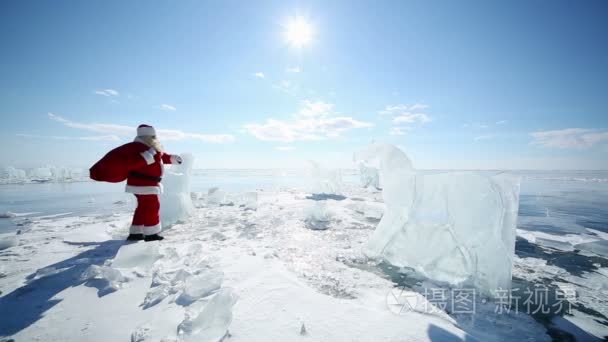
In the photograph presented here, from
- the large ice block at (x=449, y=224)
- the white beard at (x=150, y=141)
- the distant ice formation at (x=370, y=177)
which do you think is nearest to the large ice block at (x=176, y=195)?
the white beard at (x=150, y=141)

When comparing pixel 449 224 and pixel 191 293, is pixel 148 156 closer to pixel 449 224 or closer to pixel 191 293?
pixel 191 293

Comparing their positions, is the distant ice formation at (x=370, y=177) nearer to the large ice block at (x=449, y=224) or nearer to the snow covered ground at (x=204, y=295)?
the large ice block at (x=449, y=224)

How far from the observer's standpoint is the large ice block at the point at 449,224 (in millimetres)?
2428

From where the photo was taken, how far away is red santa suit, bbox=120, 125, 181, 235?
3078 millimetres

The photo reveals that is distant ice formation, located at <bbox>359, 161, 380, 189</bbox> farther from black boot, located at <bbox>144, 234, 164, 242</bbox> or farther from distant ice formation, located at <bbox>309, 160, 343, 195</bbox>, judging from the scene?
black boot, located at <bbox>144, 234, 164, 242</bbox>

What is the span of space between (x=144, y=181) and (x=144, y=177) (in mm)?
52

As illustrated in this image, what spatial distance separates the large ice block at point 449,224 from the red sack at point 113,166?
3241 millimetres

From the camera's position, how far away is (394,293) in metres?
2.17

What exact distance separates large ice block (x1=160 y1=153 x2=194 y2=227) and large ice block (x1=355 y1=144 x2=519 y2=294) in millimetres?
3485

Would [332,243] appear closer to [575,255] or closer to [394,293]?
[394,293]

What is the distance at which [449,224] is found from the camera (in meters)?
2.79

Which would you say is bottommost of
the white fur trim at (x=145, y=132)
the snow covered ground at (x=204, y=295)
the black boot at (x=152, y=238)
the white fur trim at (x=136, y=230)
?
the snow covered ground at (x=204, y=295)

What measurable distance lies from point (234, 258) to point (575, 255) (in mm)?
4645

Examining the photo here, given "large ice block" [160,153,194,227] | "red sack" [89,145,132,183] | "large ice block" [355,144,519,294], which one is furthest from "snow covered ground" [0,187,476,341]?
"large ice block" [160,153,194,227]
